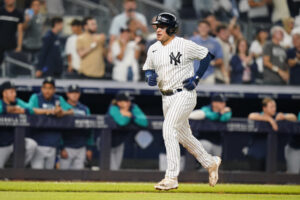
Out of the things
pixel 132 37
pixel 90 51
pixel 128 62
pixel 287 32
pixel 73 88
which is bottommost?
pixel 73 88

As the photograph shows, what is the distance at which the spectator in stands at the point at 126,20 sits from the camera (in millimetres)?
10406

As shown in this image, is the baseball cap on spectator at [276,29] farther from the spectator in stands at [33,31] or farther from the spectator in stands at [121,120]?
the spectator in stands at [33,31]

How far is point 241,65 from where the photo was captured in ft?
34.4

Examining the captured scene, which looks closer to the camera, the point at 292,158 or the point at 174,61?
the point at 174,61

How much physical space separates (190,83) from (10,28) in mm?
4558

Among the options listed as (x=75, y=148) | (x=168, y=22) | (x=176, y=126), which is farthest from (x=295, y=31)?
(x=176, y=126)

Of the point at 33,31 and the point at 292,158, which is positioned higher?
the point at 33,31

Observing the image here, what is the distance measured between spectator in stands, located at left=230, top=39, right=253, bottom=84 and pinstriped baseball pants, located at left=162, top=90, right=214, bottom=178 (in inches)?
167

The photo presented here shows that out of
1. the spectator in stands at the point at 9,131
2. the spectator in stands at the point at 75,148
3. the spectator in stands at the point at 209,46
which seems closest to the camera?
the spectator in stands at the point at 9,131

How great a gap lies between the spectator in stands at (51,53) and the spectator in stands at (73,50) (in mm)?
151

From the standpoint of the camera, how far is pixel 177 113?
20.1 ft

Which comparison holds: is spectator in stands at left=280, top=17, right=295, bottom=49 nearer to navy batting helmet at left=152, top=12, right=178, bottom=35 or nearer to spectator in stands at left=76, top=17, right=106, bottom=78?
spectator in stands at left=76, top=17, right=106, bottom=78

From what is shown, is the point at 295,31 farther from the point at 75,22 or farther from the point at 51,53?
the point at 51,53

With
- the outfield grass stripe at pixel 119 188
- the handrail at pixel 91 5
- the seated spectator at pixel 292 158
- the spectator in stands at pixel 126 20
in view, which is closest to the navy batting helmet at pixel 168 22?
the outfield grass stripe at pixel 119 188
